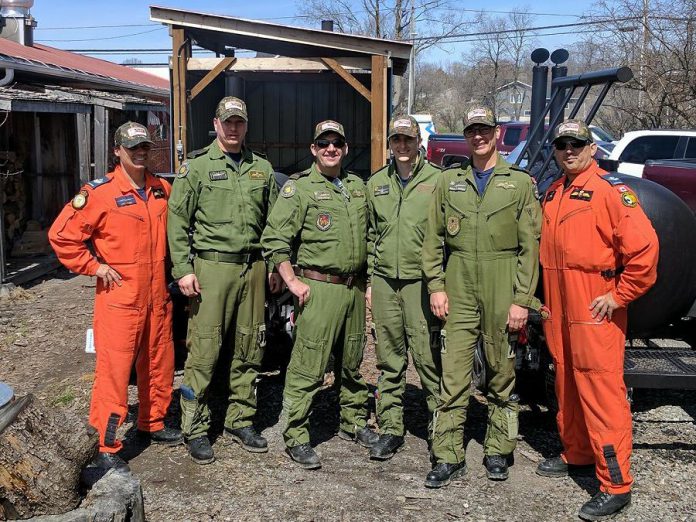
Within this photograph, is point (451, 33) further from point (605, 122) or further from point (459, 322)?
point (459, 322)

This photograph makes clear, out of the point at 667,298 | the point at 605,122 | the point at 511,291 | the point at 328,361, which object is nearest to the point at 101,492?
the point at 328,361

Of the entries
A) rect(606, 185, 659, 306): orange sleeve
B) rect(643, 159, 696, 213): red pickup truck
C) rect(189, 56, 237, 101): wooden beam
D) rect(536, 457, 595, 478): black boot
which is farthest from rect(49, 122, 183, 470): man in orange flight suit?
rect(189, 56, 237, 101): wooden beam

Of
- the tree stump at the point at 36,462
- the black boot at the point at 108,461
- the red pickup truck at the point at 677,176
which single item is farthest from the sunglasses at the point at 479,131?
the red pickup truck at the point at 677,176

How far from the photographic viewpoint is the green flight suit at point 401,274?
13.2 ft

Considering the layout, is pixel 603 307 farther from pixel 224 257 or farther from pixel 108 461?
pixel 108 461

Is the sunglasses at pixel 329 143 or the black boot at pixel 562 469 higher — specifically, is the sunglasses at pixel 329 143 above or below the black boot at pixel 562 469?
above

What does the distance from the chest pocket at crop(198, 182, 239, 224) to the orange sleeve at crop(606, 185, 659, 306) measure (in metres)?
2.00

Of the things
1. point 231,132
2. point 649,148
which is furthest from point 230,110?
point 649,148

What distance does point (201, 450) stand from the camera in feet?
13.6

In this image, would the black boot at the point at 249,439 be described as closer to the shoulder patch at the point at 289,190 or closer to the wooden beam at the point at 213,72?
the shoulder patch at the point at 289,190

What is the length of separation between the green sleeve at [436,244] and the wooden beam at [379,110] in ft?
13.4

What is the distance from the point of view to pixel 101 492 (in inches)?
123

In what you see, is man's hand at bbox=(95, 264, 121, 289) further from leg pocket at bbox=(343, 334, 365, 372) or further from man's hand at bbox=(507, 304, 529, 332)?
man's hand at bbox=(507, 304, 529, 332)

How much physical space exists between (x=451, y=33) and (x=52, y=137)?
1205 inches
